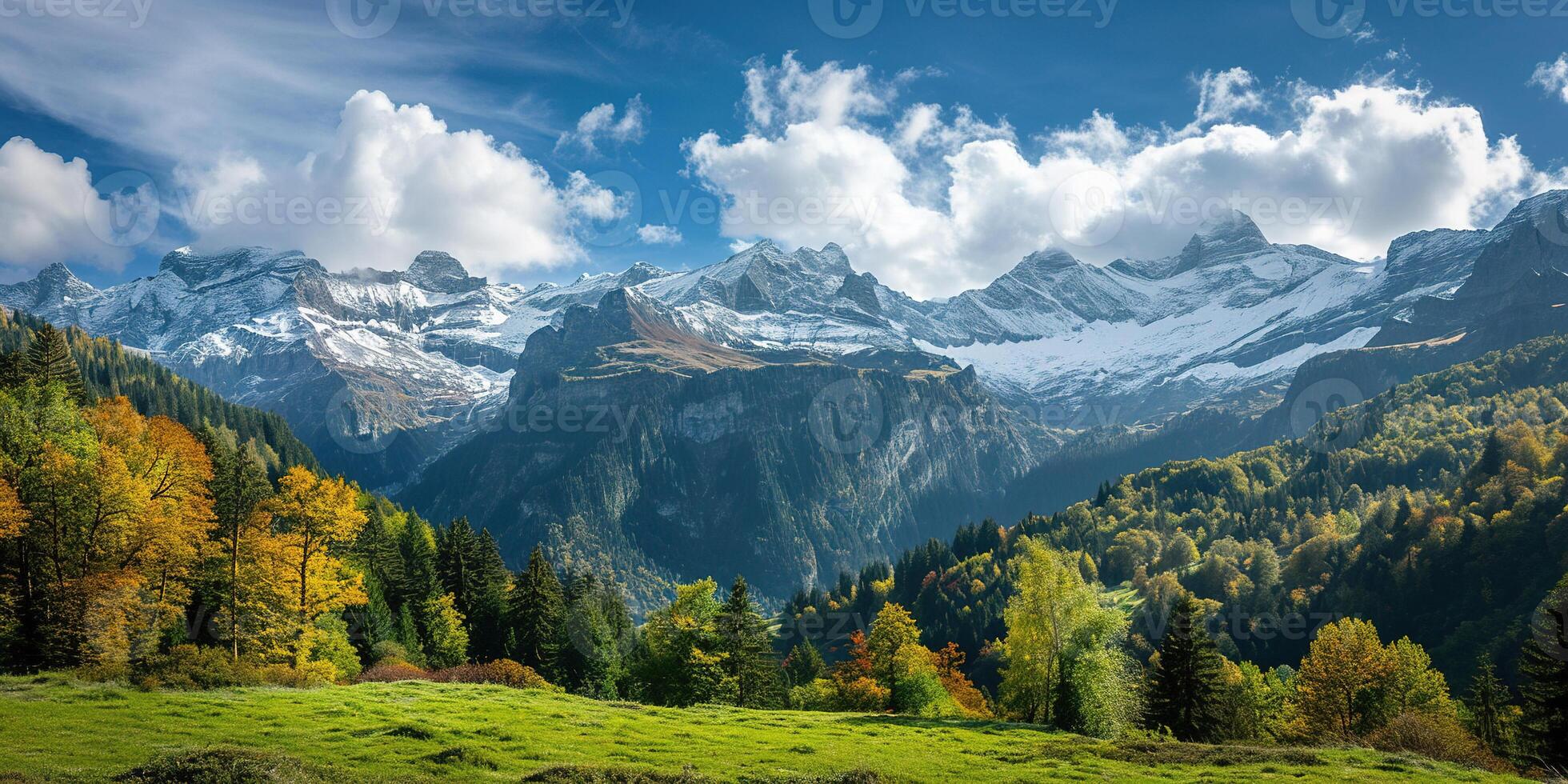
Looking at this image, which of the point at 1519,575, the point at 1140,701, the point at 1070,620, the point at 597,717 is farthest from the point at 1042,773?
the point at 1519,575

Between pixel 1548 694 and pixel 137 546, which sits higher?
pixel 137 546

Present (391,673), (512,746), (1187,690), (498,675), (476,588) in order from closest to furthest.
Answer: (512,746) → (1187,690) → (391,673) → (498,675) → (476,588)

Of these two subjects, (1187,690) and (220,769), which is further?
(1187,690)

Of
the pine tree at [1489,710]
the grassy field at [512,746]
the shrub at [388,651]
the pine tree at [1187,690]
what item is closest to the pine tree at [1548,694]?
the pine tree at [1489,710]

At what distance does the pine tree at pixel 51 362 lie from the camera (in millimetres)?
73312

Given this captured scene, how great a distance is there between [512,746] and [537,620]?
178 ft

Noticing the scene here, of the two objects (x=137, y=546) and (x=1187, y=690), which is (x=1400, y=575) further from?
(x=137, y=546)

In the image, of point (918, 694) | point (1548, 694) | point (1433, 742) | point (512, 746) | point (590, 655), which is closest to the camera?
point (512, 746)

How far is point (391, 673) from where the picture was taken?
6322 cm

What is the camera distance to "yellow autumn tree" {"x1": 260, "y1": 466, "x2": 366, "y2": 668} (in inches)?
2050

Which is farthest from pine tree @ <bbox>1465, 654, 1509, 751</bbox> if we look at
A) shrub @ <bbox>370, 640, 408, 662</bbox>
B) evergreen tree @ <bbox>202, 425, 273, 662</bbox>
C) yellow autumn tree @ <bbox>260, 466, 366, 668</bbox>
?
evergreen tree @ <bbox>202, 425, 273, 662</bbox>

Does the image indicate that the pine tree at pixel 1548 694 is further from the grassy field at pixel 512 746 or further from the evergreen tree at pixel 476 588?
the evergreen tree at pixel 476 588

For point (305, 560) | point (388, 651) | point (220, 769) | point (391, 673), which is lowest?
point (391, 673)

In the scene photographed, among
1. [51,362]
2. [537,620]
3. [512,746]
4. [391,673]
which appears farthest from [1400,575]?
[51,362]
